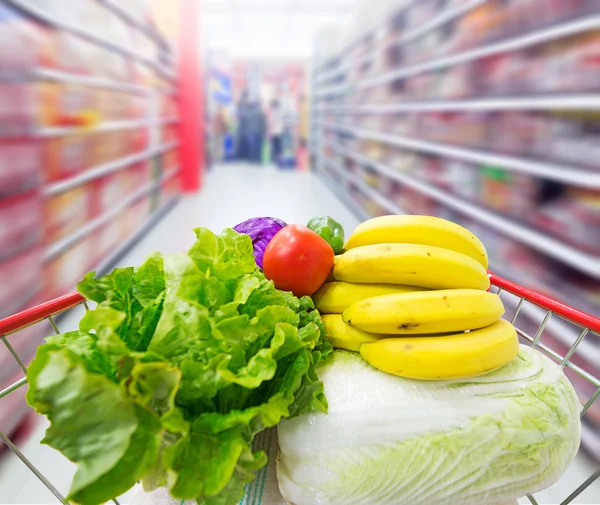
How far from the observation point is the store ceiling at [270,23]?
811 centimetres

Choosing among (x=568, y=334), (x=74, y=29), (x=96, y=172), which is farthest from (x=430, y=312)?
(x=96, y=172)

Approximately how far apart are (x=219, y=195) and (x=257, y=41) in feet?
20.6

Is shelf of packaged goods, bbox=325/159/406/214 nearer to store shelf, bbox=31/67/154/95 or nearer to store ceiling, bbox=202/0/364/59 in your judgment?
store ceiling, bbox=202/0/364/59

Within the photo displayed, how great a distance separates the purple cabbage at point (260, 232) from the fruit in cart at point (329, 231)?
0.30ft

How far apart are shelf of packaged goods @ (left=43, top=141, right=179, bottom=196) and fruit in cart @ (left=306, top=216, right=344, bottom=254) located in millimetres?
1952

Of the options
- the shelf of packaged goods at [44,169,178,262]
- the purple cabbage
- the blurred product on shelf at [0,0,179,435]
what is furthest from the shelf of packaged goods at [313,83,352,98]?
the purple cabbage

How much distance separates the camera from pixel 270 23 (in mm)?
9430

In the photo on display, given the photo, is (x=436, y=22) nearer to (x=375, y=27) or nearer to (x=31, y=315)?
(x=375, y=27)

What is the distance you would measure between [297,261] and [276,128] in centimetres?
1138

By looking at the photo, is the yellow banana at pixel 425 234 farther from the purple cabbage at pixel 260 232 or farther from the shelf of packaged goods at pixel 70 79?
the shelf of packaged goods at pixel 70 79

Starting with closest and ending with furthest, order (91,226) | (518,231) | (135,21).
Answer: (518,231) < (91,226) < (135,21)

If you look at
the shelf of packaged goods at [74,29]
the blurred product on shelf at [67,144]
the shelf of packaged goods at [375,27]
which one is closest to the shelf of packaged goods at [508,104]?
the shelf of packaged goods at [375,27]

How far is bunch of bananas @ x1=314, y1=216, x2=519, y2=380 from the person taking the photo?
773mm

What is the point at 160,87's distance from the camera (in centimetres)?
566
